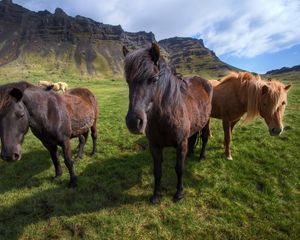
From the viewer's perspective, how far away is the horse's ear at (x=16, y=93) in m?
5.54

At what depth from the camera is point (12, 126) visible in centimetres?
548

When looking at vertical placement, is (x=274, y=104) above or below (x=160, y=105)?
above

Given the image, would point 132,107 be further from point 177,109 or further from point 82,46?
point 82,46

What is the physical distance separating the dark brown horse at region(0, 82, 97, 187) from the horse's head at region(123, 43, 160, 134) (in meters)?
2.52

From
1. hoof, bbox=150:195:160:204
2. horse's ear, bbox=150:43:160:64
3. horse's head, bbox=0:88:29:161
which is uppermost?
horse's ear, bbox=150:43:160:64

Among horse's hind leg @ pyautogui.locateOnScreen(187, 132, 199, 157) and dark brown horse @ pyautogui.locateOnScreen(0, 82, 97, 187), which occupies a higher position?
dark brown horse @ pyautogui.locateOnScreen(0, 82, 97, 187)

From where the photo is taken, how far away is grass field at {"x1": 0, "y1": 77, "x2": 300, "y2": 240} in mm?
5672

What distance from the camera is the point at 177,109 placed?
5.81 meters

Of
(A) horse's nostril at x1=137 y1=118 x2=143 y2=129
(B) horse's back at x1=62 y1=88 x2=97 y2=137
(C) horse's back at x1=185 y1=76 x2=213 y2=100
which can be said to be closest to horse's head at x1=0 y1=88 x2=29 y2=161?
(B) horse's back at x1=62 y1=88 x2=97 y2=137

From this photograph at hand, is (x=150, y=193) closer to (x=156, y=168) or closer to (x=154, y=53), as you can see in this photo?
(x=156, y=168)

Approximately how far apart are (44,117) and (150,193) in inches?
122

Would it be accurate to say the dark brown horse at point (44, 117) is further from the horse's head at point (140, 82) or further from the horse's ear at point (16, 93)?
the horse's head at point (140, 82)

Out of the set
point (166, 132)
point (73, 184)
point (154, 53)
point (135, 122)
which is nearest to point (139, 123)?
point (135, 122)

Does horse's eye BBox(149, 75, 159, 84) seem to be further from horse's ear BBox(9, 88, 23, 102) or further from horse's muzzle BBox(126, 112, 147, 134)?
horse's ear BBox(9, 88, 23, 102)
